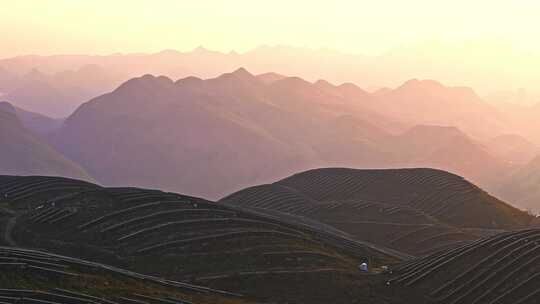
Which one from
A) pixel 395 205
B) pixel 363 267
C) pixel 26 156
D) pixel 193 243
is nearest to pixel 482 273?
pixel 363 267

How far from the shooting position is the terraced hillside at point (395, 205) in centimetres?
7875

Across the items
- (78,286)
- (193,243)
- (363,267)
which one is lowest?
(78,286)

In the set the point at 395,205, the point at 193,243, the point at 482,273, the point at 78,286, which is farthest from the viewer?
the point at 395,205

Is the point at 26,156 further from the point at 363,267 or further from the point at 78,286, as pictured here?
the point at 78,286

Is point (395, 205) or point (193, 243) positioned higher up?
point (395, 205)

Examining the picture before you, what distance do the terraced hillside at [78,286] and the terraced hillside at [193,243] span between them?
4.13 metres

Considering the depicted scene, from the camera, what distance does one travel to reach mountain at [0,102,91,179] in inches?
6708

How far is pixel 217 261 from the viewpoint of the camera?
48.2 metres

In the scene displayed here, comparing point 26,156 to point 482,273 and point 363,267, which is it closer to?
point 363,267

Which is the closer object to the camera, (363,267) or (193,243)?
(363,267)

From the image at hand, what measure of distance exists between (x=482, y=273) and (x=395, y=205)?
49643 millimetres

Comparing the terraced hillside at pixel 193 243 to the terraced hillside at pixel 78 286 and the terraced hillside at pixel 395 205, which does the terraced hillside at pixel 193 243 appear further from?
the terraced hillside at pixel 395 205

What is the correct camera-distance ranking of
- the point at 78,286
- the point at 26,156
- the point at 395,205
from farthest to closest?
1. the point at 26,156
2. the point at 395,205
3. the point at 78,286

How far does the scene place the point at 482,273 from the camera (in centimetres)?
4319
